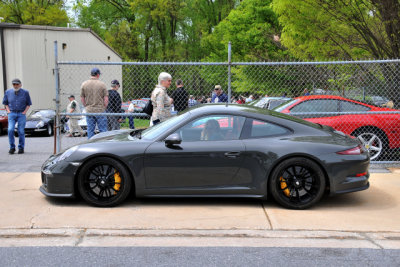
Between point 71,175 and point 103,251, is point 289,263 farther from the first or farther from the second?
point 71,175

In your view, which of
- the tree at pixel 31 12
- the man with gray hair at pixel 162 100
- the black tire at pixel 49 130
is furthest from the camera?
the tree at pixel 31 12

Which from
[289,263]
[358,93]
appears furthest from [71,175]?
[358,93]

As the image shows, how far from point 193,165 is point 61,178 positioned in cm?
165

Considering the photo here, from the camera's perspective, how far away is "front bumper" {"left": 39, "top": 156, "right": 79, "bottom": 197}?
5316 millimetres

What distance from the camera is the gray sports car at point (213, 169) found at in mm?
5289

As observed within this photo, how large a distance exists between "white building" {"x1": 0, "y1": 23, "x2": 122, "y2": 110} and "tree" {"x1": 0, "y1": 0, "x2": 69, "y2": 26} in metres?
13.5

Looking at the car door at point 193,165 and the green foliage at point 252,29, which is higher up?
the green foliage at point 252,29

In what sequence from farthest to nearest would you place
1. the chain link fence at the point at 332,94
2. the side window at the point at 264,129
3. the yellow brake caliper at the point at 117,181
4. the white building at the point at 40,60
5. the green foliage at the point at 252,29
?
the green foliage at the point at 252,29
the white building at the point at 40,60
the chain link fence at the point at 332,94
the side window at the point at 264,129
the yellow brake caliper at the point at 117,181

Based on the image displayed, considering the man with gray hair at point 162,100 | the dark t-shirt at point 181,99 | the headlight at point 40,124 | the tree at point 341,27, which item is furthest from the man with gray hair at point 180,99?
the headlight at point 40,124

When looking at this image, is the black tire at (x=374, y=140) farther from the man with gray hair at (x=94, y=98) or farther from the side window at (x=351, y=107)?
the man with gray hair at (x=94, y=98)

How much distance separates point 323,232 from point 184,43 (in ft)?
153

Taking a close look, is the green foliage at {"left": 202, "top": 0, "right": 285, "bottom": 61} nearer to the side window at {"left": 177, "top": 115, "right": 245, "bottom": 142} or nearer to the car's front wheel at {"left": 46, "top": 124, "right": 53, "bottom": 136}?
the car's front wheel at {"left": 46, "top": 124, "right": 53, "bottom": 136}

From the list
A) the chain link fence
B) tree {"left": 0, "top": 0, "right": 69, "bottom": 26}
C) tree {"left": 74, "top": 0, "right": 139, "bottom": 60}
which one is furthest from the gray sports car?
tree {"left": 74, "top": 0, "right": 139, "bottom": 60}

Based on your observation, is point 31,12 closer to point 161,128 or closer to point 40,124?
point 40,124
